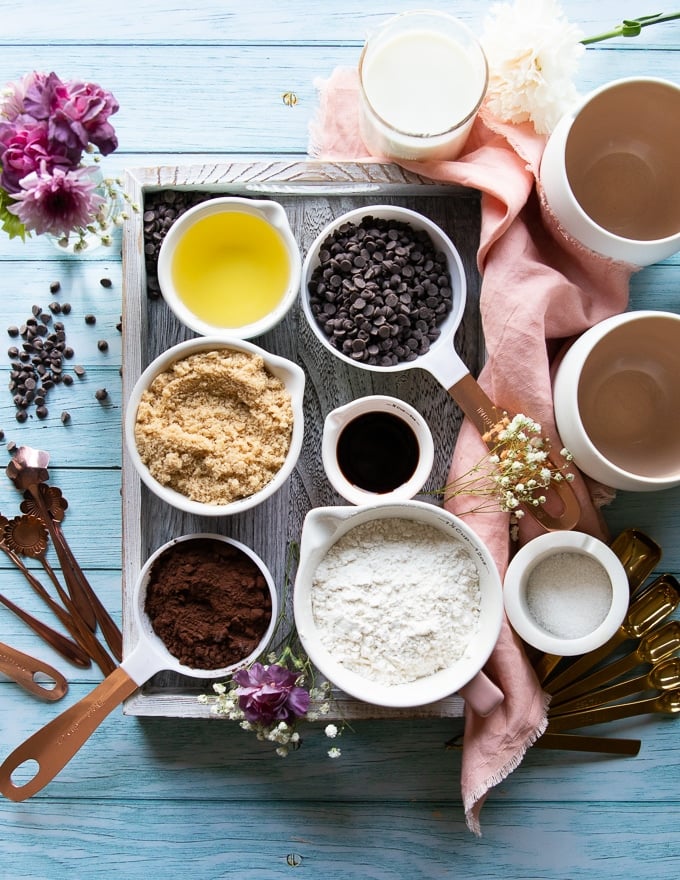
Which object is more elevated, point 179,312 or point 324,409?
point 179,312

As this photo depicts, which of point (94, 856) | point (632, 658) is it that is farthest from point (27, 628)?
point (632, 658)

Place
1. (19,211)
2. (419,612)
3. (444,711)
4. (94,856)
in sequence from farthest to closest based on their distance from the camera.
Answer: (94,856) → (444,711) → (419,612) → (19,211)

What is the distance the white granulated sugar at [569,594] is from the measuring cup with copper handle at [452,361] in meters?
0.07

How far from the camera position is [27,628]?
150 cm

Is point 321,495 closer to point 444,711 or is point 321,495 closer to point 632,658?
point 444,711

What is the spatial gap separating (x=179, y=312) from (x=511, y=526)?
71 cm

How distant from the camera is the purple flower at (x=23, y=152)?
111cm

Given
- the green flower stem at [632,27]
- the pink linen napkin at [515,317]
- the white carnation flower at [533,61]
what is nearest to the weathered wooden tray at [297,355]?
the pink linen napkin at [515,317]

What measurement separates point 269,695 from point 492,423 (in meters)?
0.60

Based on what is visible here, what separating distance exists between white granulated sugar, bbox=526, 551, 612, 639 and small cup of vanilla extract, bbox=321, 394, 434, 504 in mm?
274

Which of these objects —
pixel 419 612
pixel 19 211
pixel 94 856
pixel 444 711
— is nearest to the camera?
pixel 19 211

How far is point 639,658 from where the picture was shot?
4.76 feet

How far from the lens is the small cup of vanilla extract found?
133 cm

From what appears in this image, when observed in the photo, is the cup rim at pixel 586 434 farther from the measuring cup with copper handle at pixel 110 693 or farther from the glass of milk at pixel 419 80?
the measuring cup with copper handle at pixel 110 693
